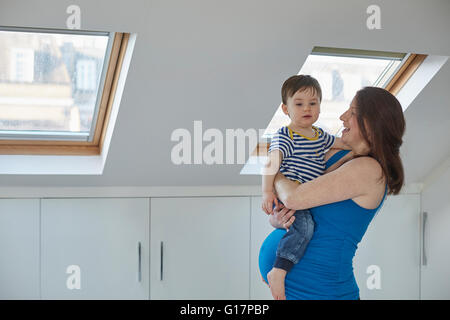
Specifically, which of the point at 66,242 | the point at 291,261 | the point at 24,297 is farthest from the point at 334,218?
the point at 24,297

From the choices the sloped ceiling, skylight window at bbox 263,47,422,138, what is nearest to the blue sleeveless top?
the sloped ceiling

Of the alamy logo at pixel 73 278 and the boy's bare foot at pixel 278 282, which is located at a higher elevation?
the boy's bare foot at pixel 278 282

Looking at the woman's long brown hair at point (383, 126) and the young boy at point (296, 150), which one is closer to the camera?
the woman's long brown hair at point (383, 126)

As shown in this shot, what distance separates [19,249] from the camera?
2.59 meters

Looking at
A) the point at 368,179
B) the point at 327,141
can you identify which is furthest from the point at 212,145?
the point at 368,179

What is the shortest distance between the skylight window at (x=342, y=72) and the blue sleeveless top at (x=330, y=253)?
1.21 metres

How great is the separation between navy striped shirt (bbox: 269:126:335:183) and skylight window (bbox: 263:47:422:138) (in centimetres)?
92

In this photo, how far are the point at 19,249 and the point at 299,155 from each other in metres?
1.71

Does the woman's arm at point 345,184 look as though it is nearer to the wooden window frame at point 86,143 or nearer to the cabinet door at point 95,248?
the wooden window frame at point 86,143

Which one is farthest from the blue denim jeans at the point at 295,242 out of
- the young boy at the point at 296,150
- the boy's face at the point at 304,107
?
the boy's face at the point at 304,107

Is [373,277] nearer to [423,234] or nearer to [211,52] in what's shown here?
[423,234]

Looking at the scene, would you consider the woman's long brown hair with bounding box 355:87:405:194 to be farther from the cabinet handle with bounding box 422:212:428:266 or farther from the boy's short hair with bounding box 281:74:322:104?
the cabinet handle with bounding box 422:212:428:266

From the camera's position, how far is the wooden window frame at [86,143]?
7.75 ft

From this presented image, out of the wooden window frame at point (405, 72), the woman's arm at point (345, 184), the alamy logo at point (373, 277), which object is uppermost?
the wooden window frame at point (405, 72)
